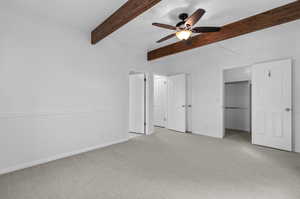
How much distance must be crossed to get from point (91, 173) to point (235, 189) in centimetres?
205

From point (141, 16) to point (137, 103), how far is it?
2770 mm

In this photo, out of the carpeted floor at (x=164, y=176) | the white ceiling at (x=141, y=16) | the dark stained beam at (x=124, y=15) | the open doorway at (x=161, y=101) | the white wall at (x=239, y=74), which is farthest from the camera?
the open doorway at (x=161, y=101)

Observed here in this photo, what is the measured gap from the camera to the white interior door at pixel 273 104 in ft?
10.6

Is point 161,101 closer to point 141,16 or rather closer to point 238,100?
point 238,100

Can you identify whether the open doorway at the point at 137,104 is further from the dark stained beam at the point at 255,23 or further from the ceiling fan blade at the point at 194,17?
the ceiling fan blade at the point at 194,17

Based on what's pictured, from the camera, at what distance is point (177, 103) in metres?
5.31

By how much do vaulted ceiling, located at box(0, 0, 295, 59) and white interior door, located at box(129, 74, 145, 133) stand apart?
1972 millimetres

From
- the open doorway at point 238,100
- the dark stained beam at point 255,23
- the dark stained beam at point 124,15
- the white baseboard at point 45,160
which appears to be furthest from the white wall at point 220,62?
the white baseboard at point 45,160

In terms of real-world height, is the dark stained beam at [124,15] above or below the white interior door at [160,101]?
above

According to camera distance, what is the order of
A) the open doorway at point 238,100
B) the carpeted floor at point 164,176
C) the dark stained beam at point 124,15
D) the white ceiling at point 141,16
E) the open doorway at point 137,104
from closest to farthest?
the carpeted floor at point 164,176, the dark stained beam at point 124,15, the white ceiling at point 141,16, the open doorway at point 137,104, the open doorway at point 238,100

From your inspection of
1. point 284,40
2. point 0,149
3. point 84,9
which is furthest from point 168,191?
point 284,40

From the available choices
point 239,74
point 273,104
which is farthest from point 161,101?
point 273,104

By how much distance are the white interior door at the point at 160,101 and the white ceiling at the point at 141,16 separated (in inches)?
125

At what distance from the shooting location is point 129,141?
13.3 feet
